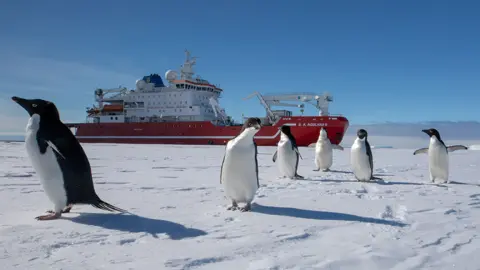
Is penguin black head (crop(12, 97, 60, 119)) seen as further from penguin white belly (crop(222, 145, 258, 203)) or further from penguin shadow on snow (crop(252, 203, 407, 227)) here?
Result: penguin shadow on snow (crop(252, 203, 407, 227))

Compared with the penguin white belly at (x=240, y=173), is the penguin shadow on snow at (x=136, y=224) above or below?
below

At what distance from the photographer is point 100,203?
3.70 m

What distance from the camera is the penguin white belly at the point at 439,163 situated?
6.82 m

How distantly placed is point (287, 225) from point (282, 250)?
2.43 feet

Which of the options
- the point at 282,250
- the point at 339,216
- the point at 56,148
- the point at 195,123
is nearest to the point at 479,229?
the point at 339,216

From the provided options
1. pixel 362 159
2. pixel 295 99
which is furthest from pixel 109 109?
pixel 362 159

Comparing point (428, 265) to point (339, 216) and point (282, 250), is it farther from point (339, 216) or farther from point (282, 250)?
point (339, 216)

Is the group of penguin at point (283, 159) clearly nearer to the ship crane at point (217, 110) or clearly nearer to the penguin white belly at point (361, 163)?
the penguin white belly at point (361, 163)

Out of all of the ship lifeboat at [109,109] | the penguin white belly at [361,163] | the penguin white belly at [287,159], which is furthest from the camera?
the ship lifeboat at [109,109]

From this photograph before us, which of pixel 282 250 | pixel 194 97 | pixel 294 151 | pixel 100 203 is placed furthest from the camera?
pixel 194 97

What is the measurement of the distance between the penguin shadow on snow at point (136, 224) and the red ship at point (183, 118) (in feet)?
74.3

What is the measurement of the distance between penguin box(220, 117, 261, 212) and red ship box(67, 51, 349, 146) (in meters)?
21.8

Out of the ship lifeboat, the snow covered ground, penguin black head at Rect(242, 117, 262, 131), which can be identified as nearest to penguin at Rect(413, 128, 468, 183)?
the snow covered ground

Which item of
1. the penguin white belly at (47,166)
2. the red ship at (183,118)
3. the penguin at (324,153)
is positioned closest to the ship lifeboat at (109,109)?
the red ship at (183,118)
